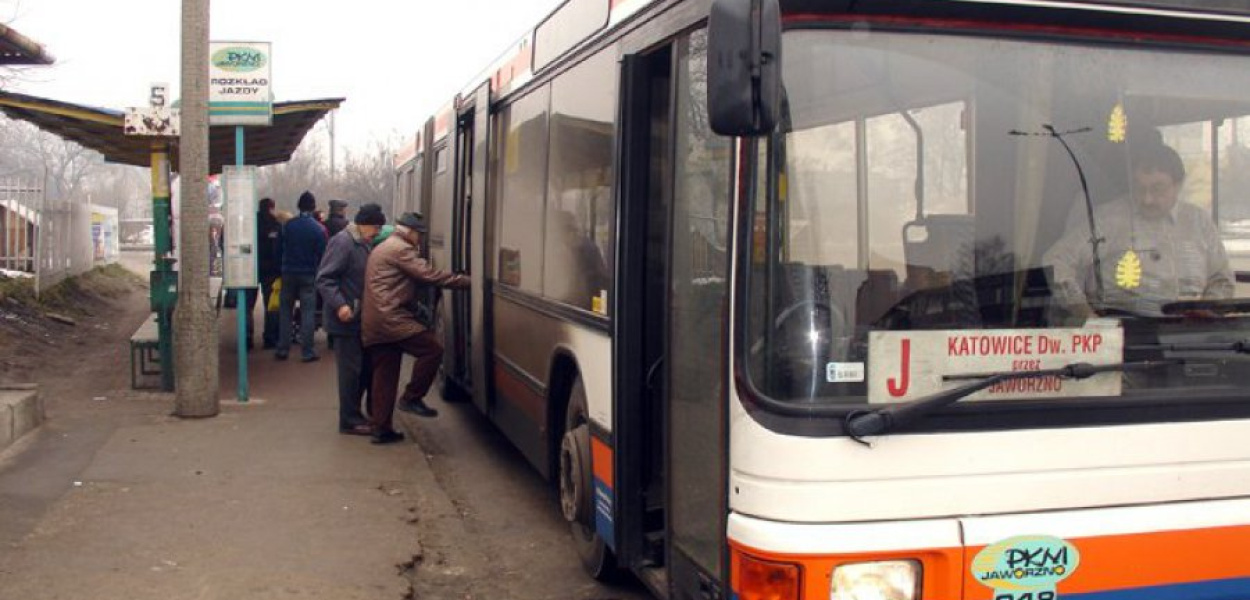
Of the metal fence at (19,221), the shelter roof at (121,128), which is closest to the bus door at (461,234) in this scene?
the shelter roof at (121,128)

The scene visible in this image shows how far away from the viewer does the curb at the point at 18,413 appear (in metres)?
8.01

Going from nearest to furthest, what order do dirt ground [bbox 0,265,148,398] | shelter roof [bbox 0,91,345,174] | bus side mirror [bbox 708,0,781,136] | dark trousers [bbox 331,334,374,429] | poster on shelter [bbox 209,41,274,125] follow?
bus side mirror [bbox 708,0,781,136] → dark trousers [bbox 331,334,374,429] → poster on shelter [bbox 209,41,274,125] → shelter roof [bbox 0,91,345,174] → dirt ground [bbox 0,265,148,398]

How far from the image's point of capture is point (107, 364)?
1295 centimetres

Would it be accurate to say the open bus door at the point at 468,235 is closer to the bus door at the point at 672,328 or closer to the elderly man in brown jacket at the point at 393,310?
the elderly man in brown jacket at the point at 393,310

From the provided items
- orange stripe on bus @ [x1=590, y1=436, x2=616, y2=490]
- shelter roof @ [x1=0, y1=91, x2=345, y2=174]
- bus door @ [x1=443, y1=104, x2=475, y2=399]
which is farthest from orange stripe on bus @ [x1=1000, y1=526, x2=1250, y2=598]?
shelter roof @ [x1=0, y1=91, x2=345, y2=174]

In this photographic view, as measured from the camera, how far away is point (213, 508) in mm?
6707

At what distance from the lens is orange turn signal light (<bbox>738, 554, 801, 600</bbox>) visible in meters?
3.11

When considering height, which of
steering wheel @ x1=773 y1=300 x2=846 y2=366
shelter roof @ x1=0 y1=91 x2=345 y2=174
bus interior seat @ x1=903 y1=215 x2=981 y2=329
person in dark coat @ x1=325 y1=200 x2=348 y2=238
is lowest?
steering wheel @ x1=773 y1=300 x2=846 y2=366

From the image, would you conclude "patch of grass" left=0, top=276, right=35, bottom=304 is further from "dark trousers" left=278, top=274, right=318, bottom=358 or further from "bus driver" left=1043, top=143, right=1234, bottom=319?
"bus driver" left=1043, top=143, right=1234, bottom=319

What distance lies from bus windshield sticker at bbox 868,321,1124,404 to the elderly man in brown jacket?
5406 millimetres

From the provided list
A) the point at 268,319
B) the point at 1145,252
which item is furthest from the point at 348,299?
the point at 1145,252

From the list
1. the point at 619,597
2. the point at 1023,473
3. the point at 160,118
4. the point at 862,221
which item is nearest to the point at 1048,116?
the point at 862,221

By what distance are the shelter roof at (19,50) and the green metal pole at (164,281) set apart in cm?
150

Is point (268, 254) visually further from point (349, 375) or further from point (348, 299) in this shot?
point (349, 375)
